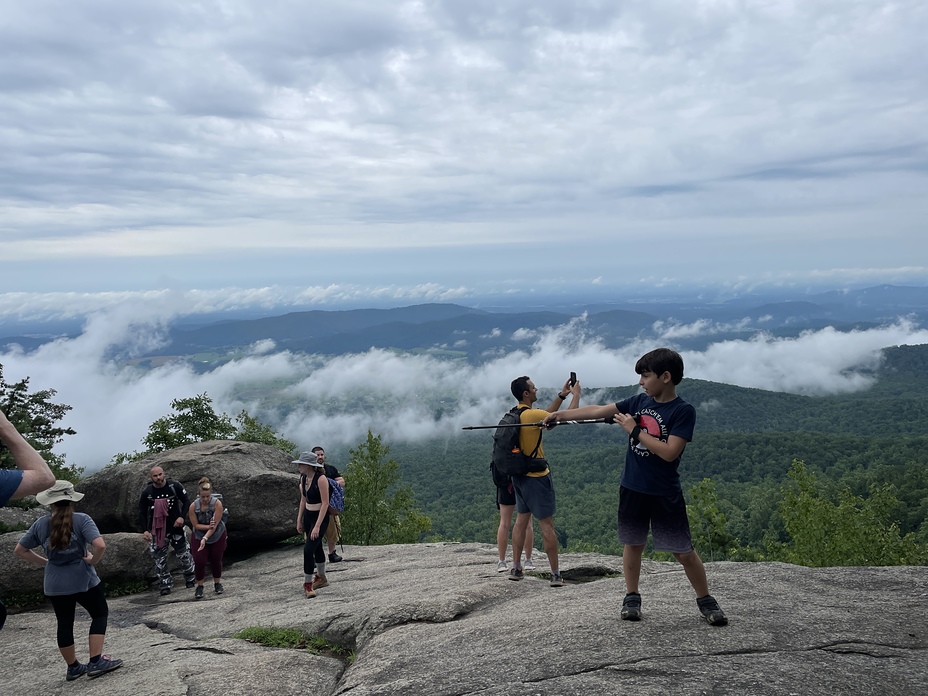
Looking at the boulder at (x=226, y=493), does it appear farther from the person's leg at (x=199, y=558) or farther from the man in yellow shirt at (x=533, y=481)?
the man in yellow shirt at (x=533, y=481)

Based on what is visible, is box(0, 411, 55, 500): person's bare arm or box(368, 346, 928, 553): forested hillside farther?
box(368, 346, 928, 553): forested hillside

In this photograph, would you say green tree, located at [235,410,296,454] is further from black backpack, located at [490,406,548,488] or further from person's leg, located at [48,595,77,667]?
black backpack, located at [490,406,548,488]

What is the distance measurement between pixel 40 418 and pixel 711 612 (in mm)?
36213

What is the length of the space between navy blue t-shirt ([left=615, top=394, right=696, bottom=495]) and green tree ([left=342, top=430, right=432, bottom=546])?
32.2m

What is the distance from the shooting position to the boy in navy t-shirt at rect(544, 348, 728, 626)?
20.5 feet

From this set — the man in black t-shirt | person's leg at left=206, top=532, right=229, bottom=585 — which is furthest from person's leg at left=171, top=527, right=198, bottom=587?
Result: person's leg at left=206, top=532, right=229, bottom=585

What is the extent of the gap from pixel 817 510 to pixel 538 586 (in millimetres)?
35984

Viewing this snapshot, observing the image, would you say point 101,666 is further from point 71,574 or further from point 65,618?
point 71,574

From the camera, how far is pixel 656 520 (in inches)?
255

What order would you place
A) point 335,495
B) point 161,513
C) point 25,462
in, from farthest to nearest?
point 161,513
point 335,495
point 25,462

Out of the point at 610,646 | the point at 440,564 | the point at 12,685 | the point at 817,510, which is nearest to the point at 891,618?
the point at 610,646

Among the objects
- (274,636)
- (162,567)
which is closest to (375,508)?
(162,567)

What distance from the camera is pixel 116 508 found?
61.5 ft

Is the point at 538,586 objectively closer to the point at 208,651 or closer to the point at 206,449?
the point at 208,651
